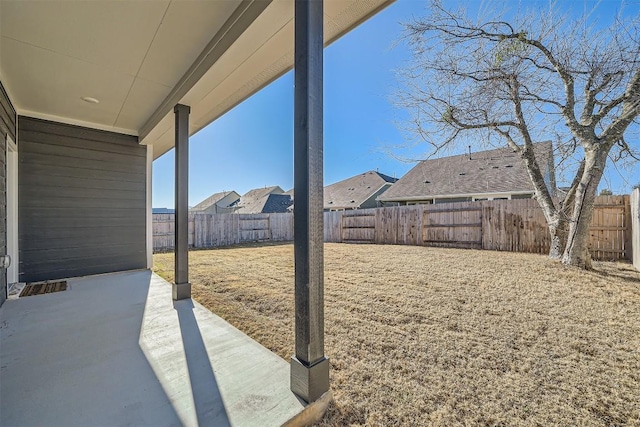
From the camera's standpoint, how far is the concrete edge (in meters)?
1.26

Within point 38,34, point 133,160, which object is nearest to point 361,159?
point 133,160

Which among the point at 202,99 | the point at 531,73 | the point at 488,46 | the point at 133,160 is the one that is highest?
the point at 488,46

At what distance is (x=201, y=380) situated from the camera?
5.14 ft

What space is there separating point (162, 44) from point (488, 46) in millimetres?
5381

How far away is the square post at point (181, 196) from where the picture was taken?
302cm

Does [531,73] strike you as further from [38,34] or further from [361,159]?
[38,34]

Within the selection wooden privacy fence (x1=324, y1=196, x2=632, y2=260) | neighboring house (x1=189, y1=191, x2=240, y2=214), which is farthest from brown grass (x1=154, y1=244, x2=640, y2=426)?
neighboring house (x1=189, y1=191, x2=240, y2=214)

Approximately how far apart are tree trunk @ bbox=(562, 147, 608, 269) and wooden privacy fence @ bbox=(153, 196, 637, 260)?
6.00ft

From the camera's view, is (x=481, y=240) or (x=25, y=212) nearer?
(x=25, y=212)

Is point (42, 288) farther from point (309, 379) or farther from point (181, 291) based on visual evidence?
point (309, 379)

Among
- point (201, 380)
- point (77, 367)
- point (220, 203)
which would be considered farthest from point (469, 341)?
point (220, 203)

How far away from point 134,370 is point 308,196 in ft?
5.25

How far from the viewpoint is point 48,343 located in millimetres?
2051

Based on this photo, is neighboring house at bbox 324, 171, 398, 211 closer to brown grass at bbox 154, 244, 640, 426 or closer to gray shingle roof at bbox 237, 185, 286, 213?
gray shingle roof at bbox 237, 185, 286, 213
